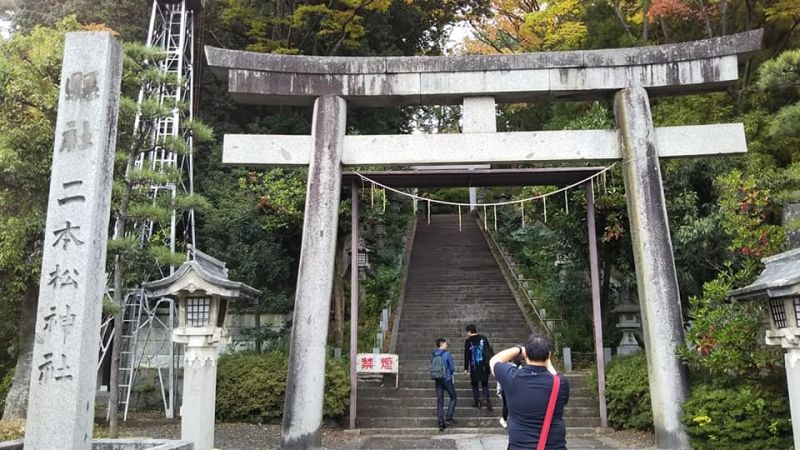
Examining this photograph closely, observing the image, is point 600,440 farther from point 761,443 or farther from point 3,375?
point 3,375

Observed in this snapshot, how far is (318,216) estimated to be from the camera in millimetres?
10461

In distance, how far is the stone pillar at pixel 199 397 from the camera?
874 cm

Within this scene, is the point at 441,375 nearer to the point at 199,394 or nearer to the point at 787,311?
the point at 199,394

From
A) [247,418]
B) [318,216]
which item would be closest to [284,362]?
[247,418]

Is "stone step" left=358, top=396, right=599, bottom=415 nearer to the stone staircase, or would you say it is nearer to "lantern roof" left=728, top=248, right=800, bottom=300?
the stone staircase

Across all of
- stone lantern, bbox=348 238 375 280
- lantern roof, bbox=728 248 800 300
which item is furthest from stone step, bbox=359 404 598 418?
Result: stone lantern, bbox=348 238 375 280

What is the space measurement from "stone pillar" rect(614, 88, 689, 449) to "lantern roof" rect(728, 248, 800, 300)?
135cm

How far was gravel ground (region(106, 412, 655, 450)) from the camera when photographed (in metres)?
9.84

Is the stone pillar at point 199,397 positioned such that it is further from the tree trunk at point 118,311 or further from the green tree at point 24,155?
the green tree at point 24,155

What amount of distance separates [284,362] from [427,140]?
5.48 m

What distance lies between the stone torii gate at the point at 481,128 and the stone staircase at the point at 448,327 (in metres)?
2.73

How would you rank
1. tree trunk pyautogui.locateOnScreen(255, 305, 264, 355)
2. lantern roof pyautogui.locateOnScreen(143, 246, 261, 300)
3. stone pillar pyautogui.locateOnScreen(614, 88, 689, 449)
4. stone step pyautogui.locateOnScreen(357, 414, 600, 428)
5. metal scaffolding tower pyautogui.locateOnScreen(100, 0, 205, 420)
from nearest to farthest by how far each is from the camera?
lantern roof pyautogui.locateOnScreen(143, 246, 261, 300), stone pillar pyautogui.locateOnScreen(614, 88, 689, 449), stone step pyautogui.locateOnScreen(357, 414, 600, 428), metal scaffolding tower pyautogui.locateOnScreen(100, 0, 205, 420), tree trunk pyautogui.locateOnScreen(255, 305, 264, 355)

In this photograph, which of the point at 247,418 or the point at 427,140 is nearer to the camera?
the point at 427,140

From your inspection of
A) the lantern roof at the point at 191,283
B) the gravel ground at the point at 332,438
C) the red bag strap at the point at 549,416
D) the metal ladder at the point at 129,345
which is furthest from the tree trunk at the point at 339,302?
the red bag strap at the point at 549,416
